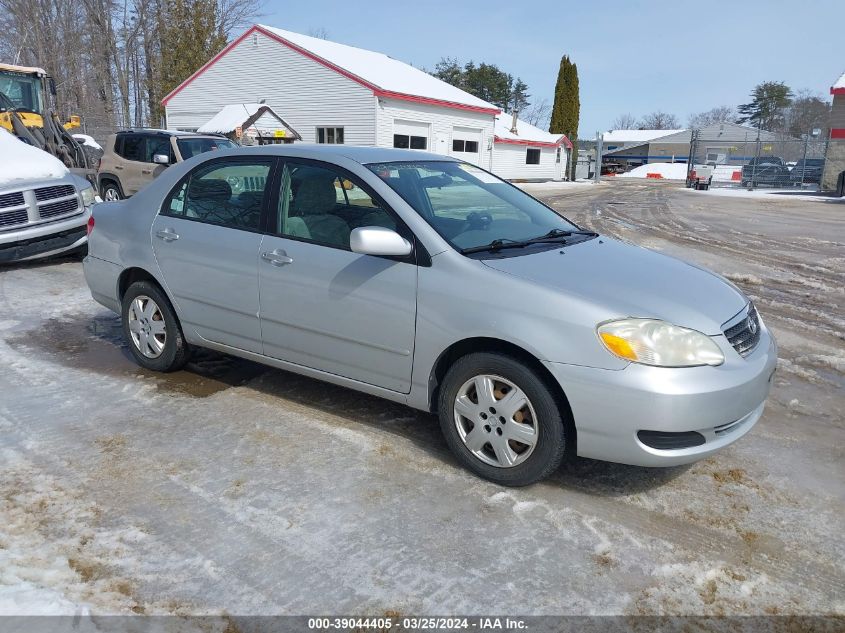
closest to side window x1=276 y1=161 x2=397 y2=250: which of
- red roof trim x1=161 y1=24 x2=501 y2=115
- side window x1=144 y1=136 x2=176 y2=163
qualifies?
side window x1=144 y1=136 x2=176 y2=163

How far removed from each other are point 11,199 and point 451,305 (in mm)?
7045

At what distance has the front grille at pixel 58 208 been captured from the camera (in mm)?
8531

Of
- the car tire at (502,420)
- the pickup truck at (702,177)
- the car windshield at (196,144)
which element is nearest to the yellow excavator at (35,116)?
the car windshield at (196,144)

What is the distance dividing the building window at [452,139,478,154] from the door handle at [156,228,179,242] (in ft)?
91.1

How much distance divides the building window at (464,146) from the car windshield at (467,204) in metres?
27.7

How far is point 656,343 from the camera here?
3076mm

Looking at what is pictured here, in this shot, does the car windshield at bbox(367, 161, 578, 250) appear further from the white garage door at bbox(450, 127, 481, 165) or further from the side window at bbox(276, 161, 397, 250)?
the white garage door at bbox(450, 127, 481, 165)

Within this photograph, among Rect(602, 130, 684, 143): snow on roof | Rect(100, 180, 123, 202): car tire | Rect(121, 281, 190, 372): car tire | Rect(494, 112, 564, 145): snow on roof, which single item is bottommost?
Rect(121, 281, 190, 372): car tire

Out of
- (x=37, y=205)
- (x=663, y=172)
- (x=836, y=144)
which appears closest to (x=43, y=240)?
(x=37, y=205)

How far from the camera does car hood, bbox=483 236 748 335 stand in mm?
3205

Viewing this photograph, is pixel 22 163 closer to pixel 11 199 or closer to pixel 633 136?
pixel 11 199

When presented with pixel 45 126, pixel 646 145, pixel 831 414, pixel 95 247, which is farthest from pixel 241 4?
pixel 646 145

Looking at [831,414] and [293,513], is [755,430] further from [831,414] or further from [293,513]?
[293,513]

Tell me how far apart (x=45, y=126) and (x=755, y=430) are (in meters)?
15.7
